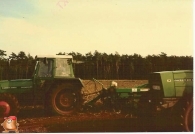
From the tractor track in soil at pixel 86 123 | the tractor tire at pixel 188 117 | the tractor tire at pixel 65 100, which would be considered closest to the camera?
the tractor tire at pixel 188 117

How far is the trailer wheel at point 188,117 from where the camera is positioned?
4.67 meters

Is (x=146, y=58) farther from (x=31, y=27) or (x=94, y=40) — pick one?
(x=31, y=27)

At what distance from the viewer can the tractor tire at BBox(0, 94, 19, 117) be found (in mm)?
5074

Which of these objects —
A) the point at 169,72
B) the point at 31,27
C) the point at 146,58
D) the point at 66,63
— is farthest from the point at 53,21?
→ the point at 169,72

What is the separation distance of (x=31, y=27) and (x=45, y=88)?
888 millimetres

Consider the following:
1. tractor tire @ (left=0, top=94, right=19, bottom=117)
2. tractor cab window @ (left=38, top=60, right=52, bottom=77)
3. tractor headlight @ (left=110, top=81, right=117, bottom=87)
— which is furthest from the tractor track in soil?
tractor cab window @ (left=38, top=60, right=52, bottom=77)

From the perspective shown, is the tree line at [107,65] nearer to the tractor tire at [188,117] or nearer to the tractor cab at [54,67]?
the tractor cab at [54,67]

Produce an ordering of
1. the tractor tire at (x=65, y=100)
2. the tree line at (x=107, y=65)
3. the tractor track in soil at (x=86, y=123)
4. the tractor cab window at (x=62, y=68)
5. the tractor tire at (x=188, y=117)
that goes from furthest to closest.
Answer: the tractor cab window at (x=62, y=68), the tractor tire at (x=65, y=100), the tree line at (x=107, y=65), the tractor track in soil at (x=86, y=123), the tractor tire at (x=188, y=117)

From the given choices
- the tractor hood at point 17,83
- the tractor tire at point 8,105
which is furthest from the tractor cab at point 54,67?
the tractor tire at point 8,105

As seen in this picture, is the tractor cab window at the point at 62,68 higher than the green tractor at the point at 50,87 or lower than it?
higher

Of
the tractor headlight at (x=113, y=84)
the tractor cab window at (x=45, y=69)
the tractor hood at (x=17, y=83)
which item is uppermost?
the tractor cab window at (x=45, y=69)

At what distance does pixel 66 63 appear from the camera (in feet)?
17.8

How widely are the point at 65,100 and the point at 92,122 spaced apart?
0.58 metres

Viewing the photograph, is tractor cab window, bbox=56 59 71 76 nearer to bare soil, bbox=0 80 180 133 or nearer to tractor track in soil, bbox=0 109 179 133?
bare soil, bbox=0 80 180 133
